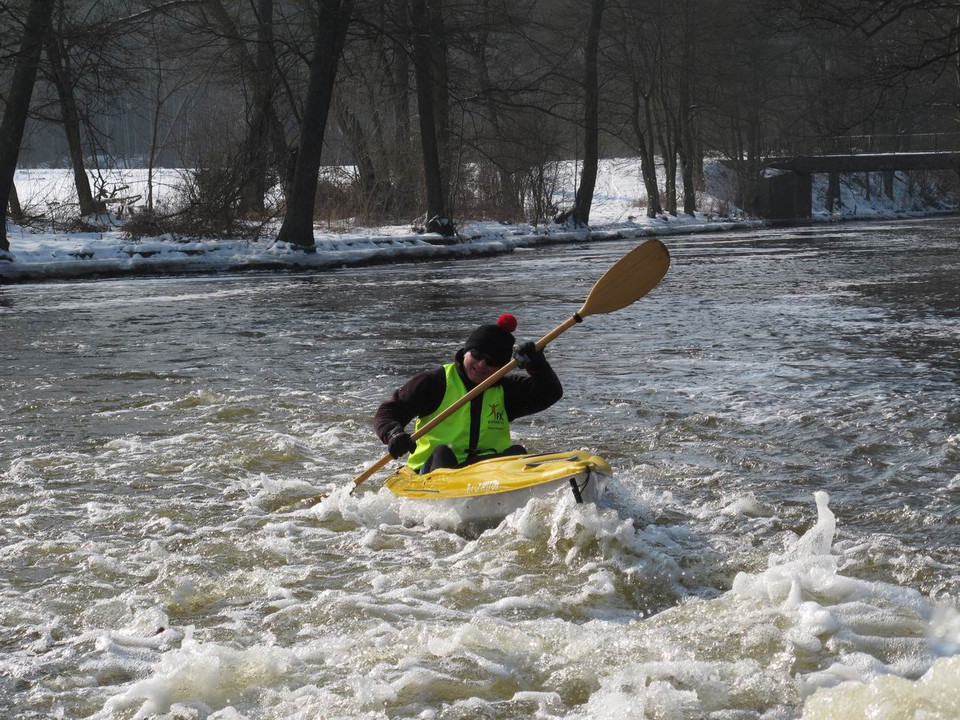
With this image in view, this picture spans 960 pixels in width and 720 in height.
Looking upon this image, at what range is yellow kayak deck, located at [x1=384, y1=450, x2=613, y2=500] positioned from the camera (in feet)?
16.5

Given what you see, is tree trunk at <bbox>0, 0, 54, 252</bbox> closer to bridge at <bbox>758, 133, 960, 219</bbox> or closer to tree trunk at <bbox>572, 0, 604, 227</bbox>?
tree trunk at <bbox>572, 0, 604, 227</bbox>

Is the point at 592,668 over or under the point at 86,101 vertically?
under

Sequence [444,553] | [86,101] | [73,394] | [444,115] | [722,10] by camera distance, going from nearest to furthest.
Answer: [444,553] < [73,394] < [86,101] < [444,115] < [722,10]

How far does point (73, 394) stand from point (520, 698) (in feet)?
20.4

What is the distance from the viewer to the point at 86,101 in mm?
21062

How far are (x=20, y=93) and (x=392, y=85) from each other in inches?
292

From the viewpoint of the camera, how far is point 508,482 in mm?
5188

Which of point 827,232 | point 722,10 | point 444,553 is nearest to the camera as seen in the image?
point 444,553

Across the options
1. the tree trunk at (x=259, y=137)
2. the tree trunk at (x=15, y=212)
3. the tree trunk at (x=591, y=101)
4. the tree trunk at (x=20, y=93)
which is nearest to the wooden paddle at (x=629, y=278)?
the tree trunk at (x=20, y=93)

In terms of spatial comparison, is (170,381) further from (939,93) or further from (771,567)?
(939,93)

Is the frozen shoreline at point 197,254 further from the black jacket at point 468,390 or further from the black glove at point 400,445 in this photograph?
the black glove at point 400,445

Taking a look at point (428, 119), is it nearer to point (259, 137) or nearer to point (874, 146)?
point (259, 137)

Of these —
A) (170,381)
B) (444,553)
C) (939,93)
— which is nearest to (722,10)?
(939,93)

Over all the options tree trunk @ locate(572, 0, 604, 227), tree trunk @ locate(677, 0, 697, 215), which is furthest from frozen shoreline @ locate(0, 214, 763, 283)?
tree trunk @ locate(677, 0, 697, 215)
